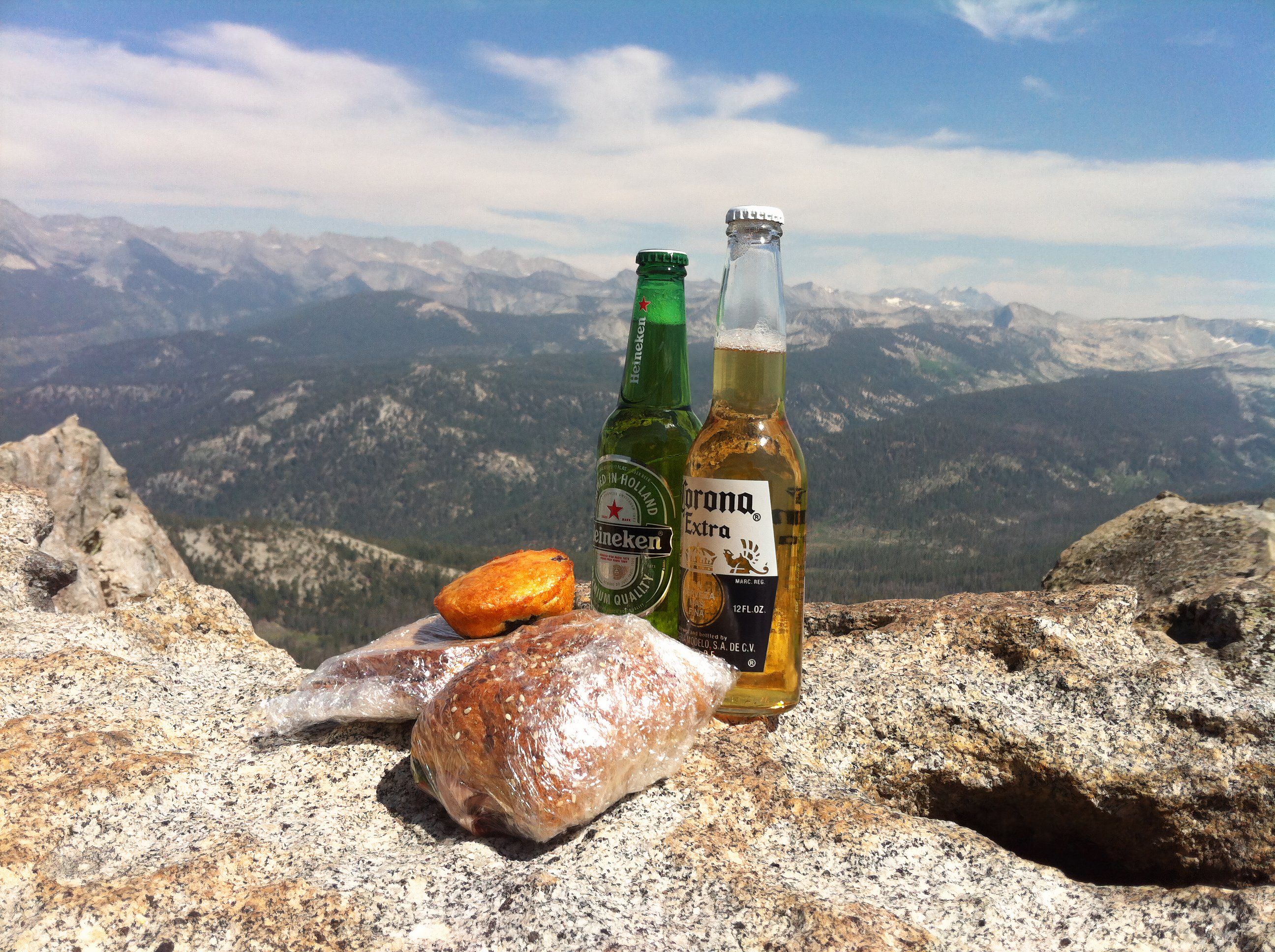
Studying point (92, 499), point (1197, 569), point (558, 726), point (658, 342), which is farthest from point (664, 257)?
point (92, 499)

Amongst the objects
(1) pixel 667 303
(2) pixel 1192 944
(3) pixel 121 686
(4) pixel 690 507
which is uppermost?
(1) pixel 667 303

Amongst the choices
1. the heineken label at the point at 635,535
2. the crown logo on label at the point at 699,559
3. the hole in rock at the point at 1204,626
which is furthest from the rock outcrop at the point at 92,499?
the hole in rock at the point at 1204,626

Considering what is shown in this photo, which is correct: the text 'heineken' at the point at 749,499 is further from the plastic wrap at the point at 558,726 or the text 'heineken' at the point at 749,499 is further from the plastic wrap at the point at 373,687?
the plastic wrap at the point at 373,687

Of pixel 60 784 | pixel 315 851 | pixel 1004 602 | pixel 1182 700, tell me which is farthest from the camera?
pixel 1004 602

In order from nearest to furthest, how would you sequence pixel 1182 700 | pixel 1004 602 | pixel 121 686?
pixel 1182 700 < pixel 121 686 < pixel 1004 602

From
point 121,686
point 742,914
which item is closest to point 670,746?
point 742,914

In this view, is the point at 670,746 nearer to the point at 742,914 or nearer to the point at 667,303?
the point at 742,914

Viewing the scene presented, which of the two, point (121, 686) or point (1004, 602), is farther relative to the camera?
point (1004, 602)
